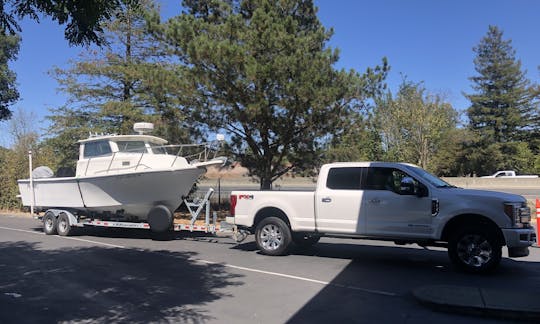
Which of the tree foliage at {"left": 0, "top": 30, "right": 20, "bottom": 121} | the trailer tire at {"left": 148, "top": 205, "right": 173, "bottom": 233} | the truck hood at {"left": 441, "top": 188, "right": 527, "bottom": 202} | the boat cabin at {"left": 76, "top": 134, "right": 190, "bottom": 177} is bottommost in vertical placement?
the trailer tire at {"left": 148, "top": 205, "right": 173, "bottom": 233}

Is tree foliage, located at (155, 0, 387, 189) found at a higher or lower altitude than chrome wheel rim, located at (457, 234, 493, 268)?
higher

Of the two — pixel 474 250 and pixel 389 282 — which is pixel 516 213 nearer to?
pixel 474 250

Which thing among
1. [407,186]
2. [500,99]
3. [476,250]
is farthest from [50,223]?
[500,99]

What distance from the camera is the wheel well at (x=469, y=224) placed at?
8195 millimetres

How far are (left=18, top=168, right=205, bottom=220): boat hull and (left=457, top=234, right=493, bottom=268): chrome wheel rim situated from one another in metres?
7.66

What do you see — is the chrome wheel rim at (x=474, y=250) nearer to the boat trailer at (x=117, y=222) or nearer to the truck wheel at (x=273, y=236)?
the truck wheel at (x=273, y=236)

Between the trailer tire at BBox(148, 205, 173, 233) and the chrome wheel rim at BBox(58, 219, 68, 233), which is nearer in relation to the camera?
the trailer tire at BBox(148, 205, 173, 233)

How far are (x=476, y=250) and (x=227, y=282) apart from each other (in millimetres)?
4441

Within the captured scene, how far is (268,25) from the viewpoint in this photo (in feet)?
47.0

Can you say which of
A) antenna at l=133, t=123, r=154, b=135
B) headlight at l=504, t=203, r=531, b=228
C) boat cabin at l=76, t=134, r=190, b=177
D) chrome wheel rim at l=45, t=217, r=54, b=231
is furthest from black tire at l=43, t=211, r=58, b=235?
headlight at l=504, t=203, r=531, b=228

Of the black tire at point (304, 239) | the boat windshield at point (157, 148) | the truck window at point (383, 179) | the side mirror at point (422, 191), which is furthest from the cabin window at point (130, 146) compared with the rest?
the side mirror at point (422, 191)

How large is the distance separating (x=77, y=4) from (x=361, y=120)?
12.6 m

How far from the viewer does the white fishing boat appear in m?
13.0

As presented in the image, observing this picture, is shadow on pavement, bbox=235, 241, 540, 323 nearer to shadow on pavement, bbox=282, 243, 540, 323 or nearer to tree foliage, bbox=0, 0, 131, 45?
shadow on pavement, bbox=282, 243, 540, 323
